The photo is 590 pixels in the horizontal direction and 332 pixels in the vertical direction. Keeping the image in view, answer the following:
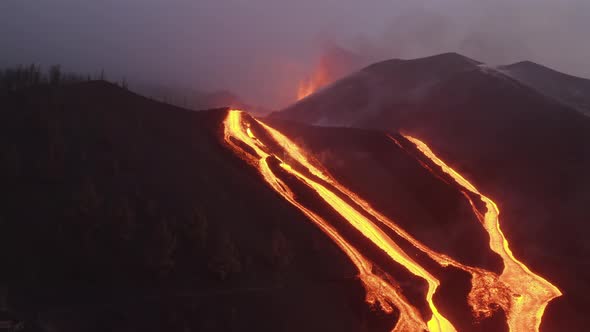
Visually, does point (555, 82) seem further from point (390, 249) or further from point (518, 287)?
point (390, 249)

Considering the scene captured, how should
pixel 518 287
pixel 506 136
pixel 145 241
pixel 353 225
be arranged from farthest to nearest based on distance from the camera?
pixel 506 136
pixel 353 225
pixel 518 287
pixel 145 241

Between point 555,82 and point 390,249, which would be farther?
point 555,82

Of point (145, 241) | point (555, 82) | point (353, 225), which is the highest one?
point (555, 82)

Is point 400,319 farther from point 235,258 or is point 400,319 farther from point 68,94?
point 68,94

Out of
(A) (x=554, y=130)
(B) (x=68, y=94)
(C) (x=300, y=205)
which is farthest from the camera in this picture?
(A) (x=554, y=130)

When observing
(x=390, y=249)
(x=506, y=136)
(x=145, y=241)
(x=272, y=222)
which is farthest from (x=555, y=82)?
(x=145, y=241)

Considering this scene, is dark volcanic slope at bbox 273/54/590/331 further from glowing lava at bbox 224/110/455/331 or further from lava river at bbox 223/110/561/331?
glowing lava at bbox 224/110/455/331

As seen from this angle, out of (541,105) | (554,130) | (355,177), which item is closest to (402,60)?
(541,105)
